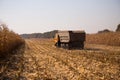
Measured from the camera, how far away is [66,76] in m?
10.8

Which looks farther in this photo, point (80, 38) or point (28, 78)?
point (80, 38)

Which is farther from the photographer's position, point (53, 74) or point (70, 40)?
point (70, 40)

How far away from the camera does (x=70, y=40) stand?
2820cm

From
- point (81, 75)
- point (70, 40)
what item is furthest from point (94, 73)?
point (70, 40)

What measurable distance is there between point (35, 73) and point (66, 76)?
1638mm

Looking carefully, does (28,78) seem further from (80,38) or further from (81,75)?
(80,38)

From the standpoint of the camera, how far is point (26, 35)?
576 feet

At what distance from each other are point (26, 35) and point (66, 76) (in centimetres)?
16647

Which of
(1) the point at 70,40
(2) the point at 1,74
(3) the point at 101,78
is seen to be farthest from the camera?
(1) the point at 70,40

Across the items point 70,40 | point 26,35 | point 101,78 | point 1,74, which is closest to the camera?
point 101,78

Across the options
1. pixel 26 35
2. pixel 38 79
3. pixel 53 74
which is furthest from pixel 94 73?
pixel 26 35

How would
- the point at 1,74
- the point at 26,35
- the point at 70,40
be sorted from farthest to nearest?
the point at 26,35, the point at 70,40, the point at 1,74

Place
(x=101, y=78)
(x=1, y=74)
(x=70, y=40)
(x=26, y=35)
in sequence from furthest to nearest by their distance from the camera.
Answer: (x=26, y=35) → (x=70, y=40) → (x=1, y=74) → (x=101, y=78)

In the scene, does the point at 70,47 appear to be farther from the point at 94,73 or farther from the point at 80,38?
the point at 94,73
